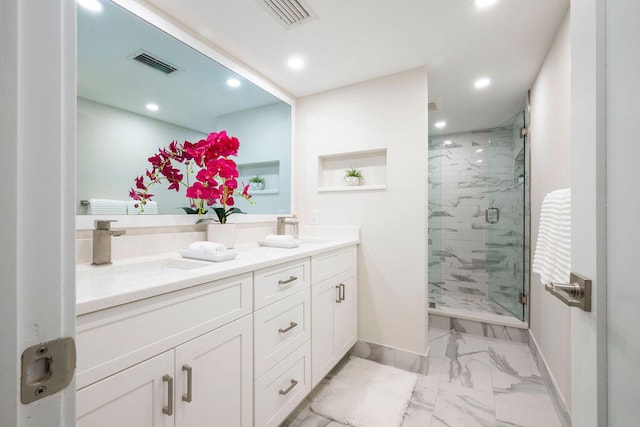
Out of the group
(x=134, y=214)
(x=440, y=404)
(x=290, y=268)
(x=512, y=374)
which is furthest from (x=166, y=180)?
(x=512, y=374)

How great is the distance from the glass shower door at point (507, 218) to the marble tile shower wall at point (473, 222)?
0.01 meters

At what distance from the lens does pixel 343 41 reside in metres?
1.75

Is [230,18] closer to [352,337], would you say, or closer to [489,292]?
[352,337]

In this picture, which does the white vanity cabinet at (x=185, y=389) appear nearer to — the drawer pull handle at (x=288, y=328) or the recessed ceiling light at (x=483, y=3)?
the drawer pull handle at (x=288, y=328)

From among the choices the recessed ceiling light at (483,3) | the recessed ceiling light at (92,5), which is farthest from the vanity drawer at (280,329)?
the recessed ceiling light at (483,3)

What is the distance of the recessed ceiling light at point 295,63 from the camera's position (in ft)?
6.40

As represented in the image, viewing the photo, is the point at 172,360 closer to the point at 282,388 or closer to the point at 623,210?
the point at 282,388

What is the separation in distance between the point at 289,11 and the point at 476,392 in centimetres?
262

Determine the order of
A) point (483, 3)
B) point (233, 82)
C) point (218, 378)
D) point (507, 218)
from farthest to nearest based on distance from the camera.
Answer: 1. point (507, 218)
2. point (233, 82)
3. point (483, 3)
4. point (218, 378)

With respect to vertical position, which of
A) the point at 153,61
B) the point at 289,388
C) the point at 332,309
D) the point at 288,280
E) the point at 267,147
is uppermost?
the point at 153,61

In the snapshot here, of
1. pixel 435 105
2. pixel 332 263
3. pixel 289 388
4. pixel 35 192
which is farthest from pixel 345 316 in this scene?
pixel 435 105

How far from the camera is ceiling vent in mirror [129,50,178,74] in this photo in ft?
4.57

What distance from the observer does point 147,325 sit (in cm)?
80

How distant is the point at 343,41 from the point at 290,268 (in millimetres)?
1483
